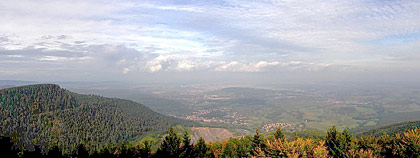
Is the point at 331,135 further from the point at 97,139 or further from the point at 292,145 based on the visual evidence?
the point at 97,139

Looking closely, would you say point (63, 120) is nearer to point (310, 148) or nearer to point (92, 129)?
point (92, 129)

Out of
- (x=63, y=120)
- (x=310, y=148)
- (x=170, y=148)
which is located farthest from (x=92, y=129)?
(x=310, y=148)

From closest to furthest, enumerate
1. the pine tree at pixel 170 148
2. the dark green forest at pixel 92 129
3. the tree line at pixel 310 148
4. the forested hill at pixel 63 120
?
the tree line at pixel 310 148
the pine tree at pixel 170 148
the dark green forest at pixel 92 129
the forested hill at pixel 63 120

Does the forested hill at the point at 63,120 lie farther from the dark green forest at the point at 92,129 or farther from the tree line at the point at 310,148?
the tree line at the point at 310,148

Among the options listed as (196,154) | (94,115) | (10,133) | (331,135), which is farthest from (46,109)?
(331,135)

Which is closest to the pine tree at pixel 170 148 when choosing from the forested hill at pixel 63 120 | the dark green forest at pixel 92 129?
the dark green forest at pixel 92 129

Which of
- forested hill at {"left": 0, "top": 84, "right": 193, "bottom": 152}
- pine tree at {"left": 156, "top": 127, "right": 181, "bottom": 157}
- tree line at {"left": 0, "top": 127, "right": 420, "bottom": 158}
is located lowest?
forested hill at {"left": 0, "top": 84, "right": 193, "bottom": 152}

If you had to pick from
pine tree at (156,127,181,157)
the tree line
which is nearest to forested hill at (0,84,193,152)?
pine tree at (156,127,181,157)

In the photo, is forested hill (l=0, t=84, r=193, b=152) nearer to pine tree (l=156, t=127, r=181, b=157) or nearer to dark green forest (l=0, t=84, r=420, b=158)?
dark green forest (l=0, t=84, r=420, b=158)
